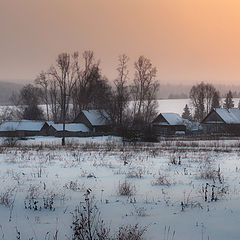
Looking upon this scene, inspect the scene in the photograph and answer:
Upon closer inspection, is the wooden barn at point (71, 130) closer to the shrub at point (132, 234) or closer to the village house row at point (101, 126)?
the village house row at point (101, 126)

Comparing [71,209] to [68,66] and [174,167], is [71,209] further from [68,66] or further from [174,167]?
[68,66]

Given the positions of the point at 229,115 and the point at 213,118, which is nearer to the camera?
the point at 229,115

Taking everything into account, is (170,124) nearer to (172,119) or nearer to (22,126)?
(172,119)

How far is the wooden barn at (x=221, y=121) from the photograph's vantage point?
66.2 meters

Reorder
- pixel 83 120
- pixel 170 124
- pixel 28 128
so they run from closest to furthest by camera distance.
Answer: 1. pixel 28 128
2. pixel 83 120
3. pixel 170 124

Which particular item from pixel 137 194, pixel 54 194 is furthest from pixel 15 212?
→ pixel 137 194

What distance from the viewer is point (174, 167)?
1103cm

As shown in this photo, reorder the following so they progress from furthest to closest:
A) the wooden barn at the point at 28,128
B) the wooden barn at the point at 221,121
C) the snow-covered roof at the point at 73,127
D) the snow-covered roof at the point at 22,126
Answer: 1. the wooden barn at the point at 221,121
2. the wooden barn at the point at 28,128
3. the snow-covered roof at the point at 22,126
4. the snow-covered roof at the point at 73,127

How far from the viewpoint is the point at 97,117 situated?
6425 cm

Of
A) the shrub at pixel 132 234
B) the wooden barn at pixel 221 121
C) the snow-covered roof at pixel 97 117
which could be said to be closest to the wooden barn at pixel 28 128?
the snow-covered roof at pixel 97 117

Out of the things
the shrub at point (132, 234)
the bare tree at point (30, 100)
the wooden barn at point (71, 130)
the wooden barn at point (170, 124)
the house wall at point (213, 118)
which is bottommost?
the shrub at point (132, 234)

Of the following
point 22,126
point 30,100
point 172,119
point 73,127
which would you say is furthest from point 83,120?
point 30,100

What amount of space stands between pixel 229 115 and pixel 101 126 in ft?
95.4

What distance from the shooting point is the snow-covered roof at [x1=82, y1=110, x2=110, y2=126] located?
62850 millimetres
